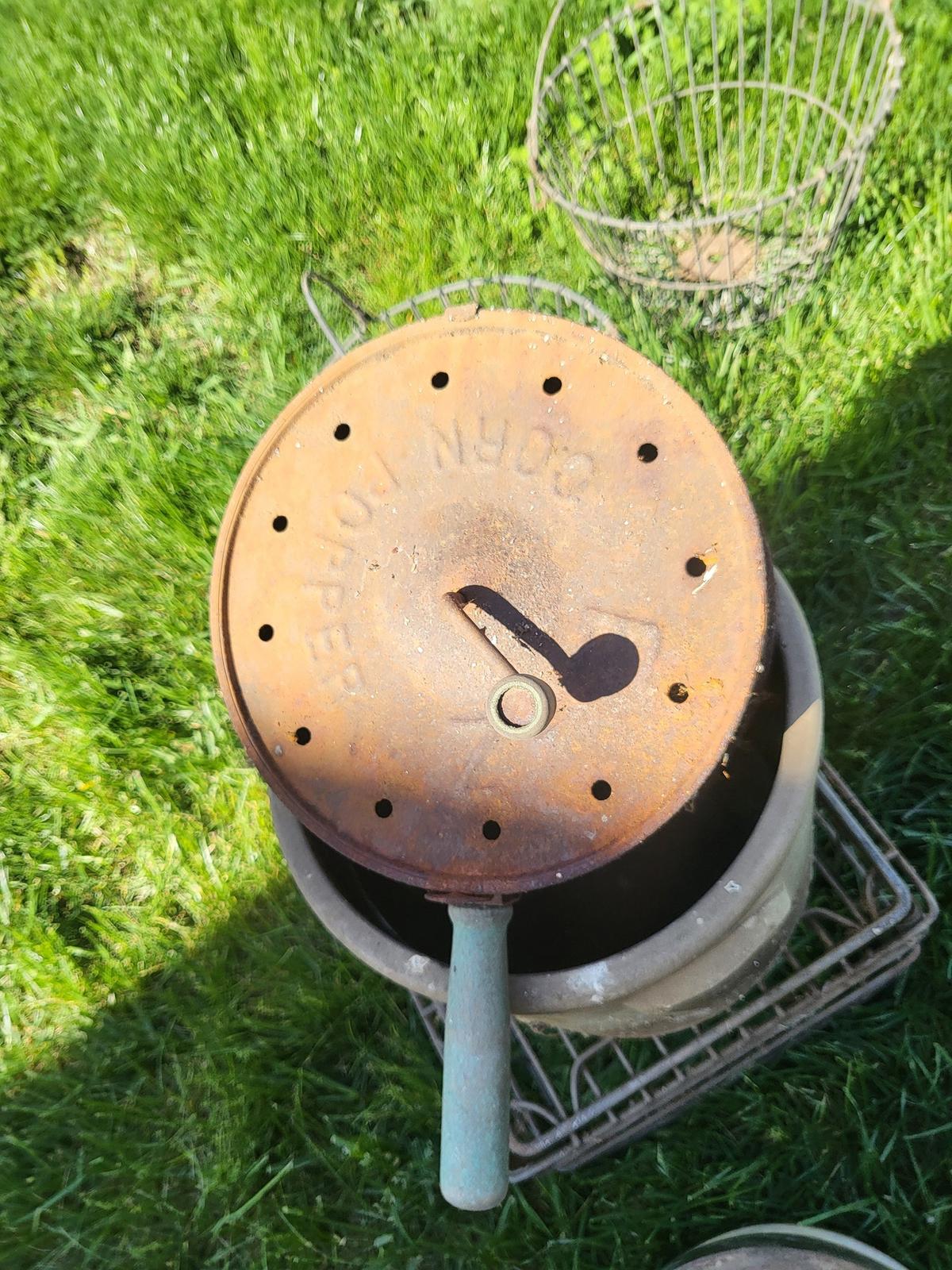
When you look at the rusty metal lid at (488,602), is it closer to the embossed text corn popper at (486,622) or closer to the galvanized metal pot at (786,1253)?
the embossed text corn popper at (486,622)

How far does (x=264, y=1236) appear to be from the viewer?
137 cm

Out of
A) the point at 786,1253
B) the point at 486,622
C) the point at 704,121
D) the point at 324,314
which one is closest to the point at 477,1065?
the point at 486,622

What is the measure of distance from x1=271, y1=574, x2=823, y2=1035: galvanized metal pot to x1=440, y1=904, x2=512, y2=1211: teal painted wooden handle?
0.06 metres

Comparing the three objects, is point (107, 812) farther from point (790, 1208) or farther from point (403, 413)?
point (790, 1208)

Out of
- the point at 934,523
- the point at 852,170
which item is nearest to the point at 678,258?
the point at 852,170

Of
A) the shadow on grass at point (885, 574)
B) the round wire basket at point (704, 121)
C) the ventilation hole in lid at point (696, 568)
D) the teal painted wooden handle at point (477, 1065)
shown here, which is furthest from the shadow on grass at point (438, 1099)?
the ventilation hole in lid at point (696, 568)

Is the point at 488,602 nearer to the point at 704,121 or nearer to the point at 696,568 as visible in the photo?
the point at 696,568

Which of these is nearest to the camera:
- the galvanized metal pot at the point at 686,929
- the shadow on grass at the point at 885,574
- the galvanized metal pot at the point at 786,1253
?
the galvanized metal pot at the point at 686,929

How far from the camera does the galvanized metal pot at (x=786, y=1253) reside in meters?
1.13

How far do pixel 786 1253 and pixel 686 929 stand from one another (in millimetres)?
623

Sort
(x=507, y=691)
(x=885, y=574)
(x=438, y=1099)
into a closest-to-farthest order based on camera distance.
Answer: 1. (x=507, y=691)
2. (x=438, y=1099)
3. (x=885, y=574)

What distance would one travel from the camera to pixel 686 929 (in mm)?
837

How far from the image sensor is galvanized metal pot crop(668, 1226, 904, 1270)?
113 centimetres

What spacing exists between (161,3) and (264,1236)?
2348mm
